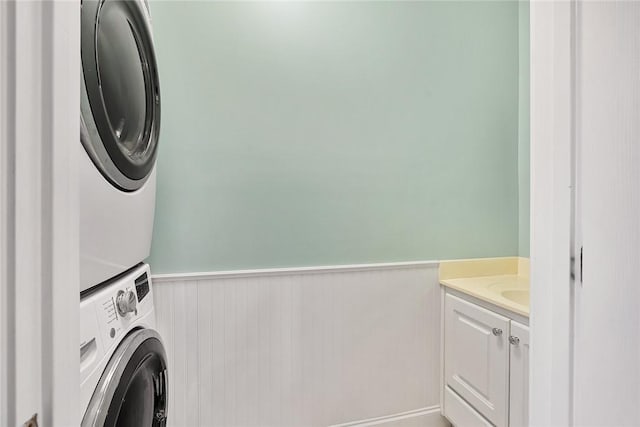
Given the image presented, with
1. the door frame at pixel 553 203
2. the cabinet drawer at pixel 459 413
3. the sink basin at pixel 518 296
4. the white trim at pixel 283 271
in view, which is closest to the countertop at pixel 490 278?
the sink basin at pixel 518 296

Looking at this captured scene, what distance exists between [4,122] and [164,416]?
116 centimetres

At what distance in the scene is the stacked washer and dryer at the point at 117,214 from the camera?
0.71 meters

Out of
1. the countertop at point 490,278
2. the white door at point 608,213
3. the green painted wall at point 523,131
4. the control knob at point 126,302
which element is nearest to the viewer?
the white door at point 608,213

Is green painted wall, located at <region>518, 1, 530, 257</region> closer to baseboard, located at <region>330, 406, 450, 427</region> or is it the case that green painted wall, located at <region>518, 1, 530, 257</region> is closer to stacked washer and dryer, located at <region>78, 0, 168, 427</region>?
baseboard, located at <region>330, 406, 450, 427</region>

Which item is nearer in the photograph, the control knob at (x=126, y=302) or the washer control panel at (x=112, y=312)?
the washer control panel at (x=112, y=312)

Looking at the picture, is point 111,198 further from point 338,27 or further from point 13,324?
point 338,27

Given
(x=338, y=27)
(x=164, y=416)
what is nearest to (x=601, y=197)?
(x=164, y=416)

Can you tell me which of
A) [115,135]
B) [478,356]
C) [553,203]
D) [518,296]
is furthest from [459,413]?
[115,135]

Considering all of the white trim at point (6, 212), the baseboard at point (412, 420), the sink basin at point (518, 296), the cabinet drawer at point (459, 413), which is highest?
the white trim at point (6, 212)

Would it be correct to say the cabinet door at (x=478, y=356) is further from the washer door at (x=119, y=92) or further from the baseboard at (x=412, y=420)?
the washer door at (x=119, y=92)

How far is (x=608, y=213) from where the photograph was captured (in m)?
0.61

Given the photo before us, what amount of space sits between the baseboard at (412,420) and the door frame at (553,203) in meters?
1.23

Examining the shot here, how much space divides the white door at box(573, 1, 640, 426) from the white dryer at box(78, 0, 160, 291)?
934 millimetres

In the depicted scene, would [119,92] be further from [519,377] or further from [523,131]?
[523,131]
